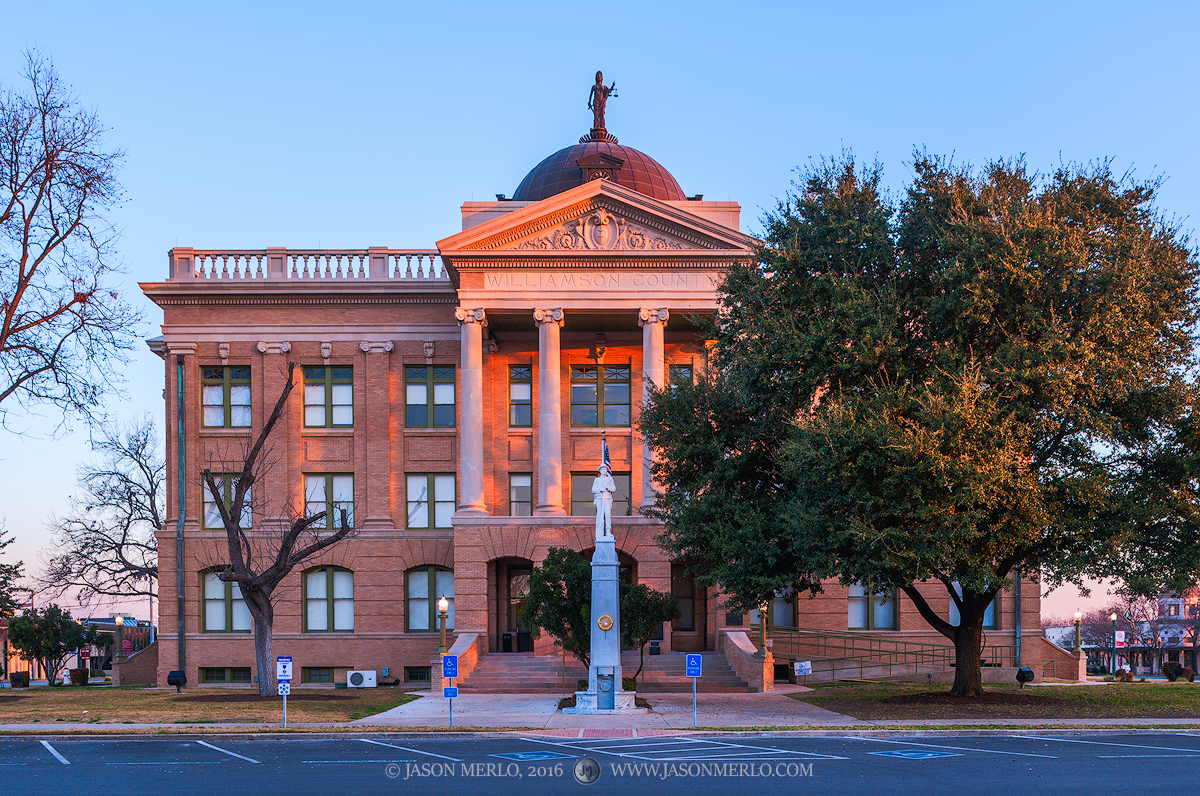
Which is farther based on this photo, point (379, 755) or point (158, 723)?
point (158, 723)

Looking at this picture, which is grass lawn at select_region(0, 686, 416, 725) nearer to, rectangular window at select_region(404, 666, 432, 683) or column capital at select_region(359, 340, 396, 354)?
rectangular window at select_region(404, 666, 432, 683)

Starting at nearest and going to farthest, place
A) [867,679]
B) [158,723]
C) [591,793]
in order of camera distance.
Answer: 1. [591,793]
2. [158,723]
3. [867,679]

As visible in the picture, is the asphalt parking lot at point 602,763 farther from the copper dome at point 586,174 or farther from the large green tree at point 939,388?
the copper dome at point 586,174

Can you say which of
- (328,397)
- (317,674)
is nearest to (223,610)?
(317,674)

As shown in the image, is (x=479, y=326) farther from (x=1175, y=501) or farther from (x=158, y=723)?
(x=1175, y=501)

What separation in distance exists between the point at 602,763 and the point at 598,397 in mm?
24750

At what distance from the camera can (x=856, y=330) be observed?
26453 millimetres

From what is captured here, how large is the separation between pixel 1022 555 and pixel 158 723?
767 inches

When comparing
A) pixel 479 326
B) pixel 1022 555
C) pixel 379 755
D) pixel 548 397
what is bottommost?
pixel 379 755

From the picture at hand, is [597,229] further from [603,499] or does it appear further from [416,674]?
[416,674]

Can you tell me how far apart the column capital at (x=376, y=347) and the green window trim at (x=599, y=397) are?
266 inches

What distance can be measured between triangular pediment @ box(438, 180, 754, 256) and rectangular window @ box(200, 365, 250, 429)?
9879mm

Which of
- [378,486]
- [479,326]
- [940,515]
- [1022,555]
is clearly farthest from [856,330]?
[378,486]

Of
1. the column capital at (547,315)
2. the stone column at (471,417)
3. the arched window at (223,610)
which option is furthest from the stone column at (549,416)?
the arched window at (223,610)
